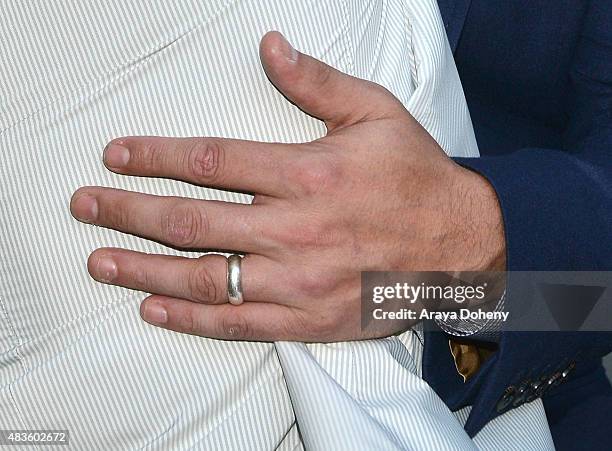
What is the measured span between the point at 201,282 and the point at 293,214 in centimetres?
12

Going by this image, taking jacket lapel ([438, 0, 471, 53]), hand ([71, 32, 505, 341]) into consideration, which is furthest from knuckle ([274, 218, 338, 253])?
jacket lapel ([438, 0, 471, 53])

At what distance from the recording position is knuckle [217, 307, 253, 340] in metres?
0.76

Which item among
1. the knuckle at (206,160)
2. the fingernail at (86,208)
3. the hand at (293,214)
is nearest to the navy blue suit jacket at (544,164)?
the hand at (293,214)

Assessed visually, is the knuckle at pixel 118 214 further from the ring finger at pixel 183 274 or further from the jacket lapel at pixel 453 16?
the jacket lapel at pixel 453 16

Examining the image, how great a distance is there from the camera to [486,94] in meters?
1.22

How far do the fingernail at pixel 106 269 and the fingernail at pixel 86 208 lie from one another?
0.15 feet

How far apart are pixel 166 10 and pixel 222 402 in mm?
415

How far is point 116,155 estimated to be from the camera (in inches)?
28.8

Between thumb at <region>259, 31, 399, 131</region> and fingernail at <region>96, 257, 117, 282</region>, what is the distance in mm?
252

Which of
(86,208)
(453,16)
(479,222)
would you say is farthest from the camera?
(453,16)

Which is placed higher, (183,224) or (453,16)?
(453,16)

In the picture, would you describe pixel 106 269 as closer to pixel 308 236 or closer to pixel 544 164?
pixel 308 236

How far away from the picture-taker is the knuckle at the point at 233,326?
30.1 inches

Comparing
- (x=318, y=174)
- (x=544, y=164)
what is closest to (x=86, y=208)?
(x=318, y=174)
